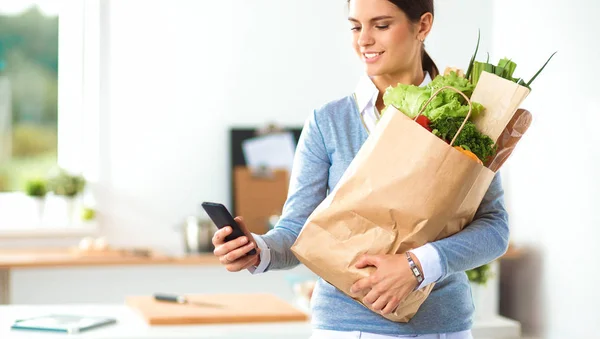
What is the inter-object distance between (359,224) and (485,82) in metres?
0.33

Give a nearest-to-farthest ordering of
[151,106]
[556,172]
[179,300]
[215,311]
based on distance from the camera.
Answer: [215,311] → [179,300] → [556,172] → [151,106]

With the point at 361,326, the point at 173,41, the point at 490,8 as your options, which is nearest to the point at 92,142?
the point at 173,41

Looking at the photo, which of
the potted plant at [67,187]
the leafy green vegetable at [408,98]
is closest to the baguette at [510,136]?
the leafy green vegetable at [408,98]

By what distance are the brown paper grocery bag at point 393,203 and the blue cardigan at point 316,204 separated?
5cm

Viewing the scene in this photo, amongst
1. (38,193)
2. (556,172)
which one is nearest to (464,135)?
(556,172)

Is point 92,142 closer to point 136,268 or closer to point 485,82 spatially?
point 136,268

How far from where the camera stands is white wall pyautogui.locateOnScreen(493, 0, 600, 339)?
11.0 feet

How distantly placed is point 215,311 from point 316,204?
89cm

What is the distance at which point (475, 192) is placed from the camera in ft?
4.75

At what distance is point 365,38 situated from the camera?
5.11ft

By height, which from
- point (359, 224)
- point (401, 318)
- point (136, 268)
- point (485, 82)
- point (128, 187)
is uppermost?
point (485, 82)

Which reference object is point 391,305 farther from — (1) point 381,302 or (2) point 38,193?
(2) point 38,193

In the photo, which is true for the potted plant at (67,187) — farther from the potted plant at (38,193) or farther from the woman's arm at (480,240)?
the woman's arm at (480,240)

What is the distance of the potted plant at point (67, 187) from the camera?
4.70 meters
